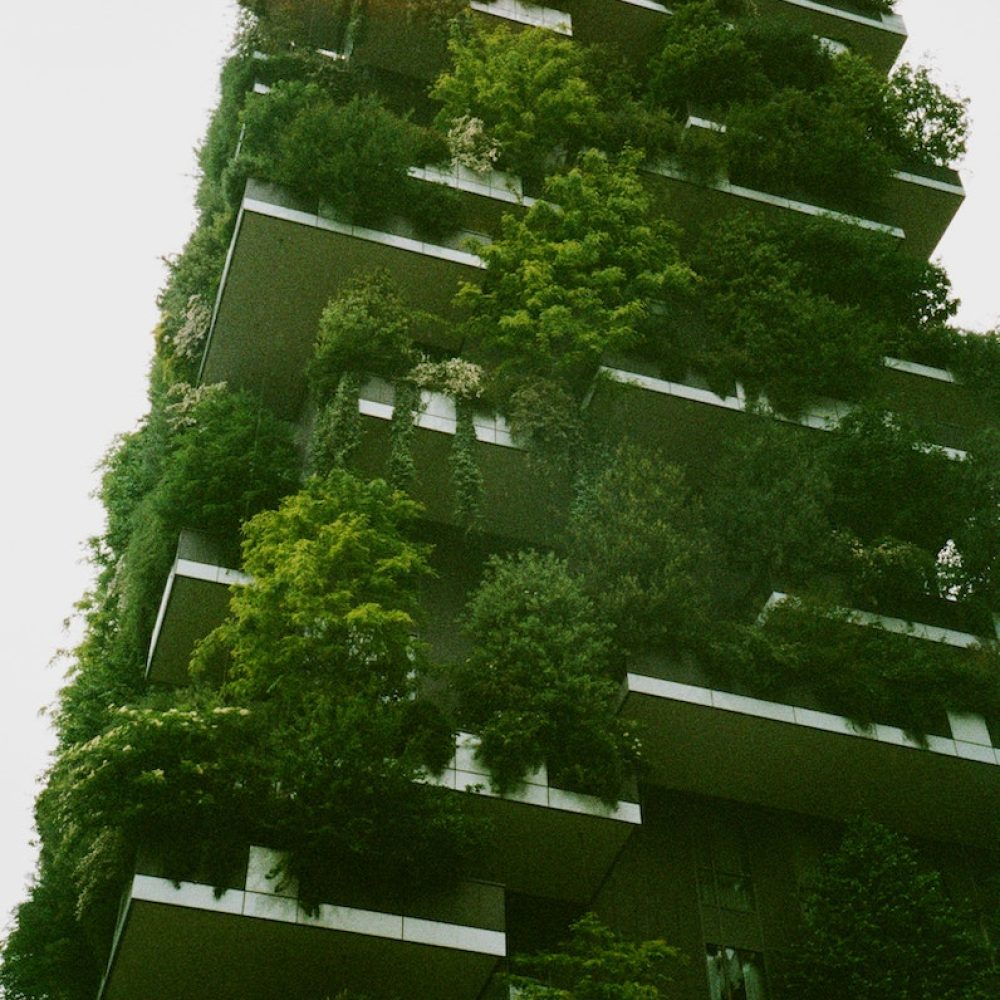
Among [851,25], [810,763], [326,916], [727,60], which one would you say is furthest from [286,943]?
[851,25]

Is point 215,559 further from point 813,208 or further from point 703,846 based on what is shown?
point 813,208

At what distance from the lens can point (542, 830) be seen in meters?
15.1

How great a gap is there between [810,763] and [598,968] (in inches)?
202

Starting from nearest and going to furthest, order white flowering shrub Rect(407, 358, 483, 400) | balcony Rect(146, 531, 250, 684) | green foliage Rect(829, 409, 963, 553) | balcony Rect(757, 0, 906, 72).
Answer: balcony Rect(146, 531, 250, 684) < green foliage Rect(829, 409, 963, 553) < white flowering shrub Rect(407, 358, 483, 400) < balcony Rect(757, 0, 906, 72)

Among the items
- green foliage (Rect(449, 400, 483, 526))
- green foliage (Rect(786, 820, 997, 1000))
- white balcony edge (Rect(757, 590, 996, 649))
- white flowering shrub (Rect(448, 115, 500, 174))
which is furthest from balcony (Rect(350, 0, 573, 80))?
green foliage (Rect(786, 820, 997, 1000))

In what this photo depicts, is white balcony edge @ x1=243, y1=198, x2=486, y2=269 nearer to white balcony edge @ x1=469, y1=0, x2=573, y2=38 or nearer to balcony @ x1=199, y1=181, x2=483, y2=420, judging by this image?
balcony @ x1=199, y1=181, x2=483, y2=420

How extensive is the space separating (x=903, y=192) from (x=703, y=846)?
14.8 meters

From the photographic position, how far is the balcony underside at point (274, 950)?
488 inches

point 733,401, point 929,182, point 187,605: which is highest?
point 929,182

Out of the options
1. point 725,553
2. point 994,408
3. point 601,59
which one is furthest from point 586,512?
point 601,59

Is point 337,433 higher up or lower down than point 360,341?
lower down

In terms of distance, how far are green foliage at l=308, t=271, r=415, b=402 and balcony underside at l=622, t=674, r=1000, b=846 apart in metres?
6.30

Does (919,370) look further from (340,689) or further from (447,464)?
(340,689)

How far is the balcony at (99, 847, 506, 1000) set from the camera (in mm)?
12398
